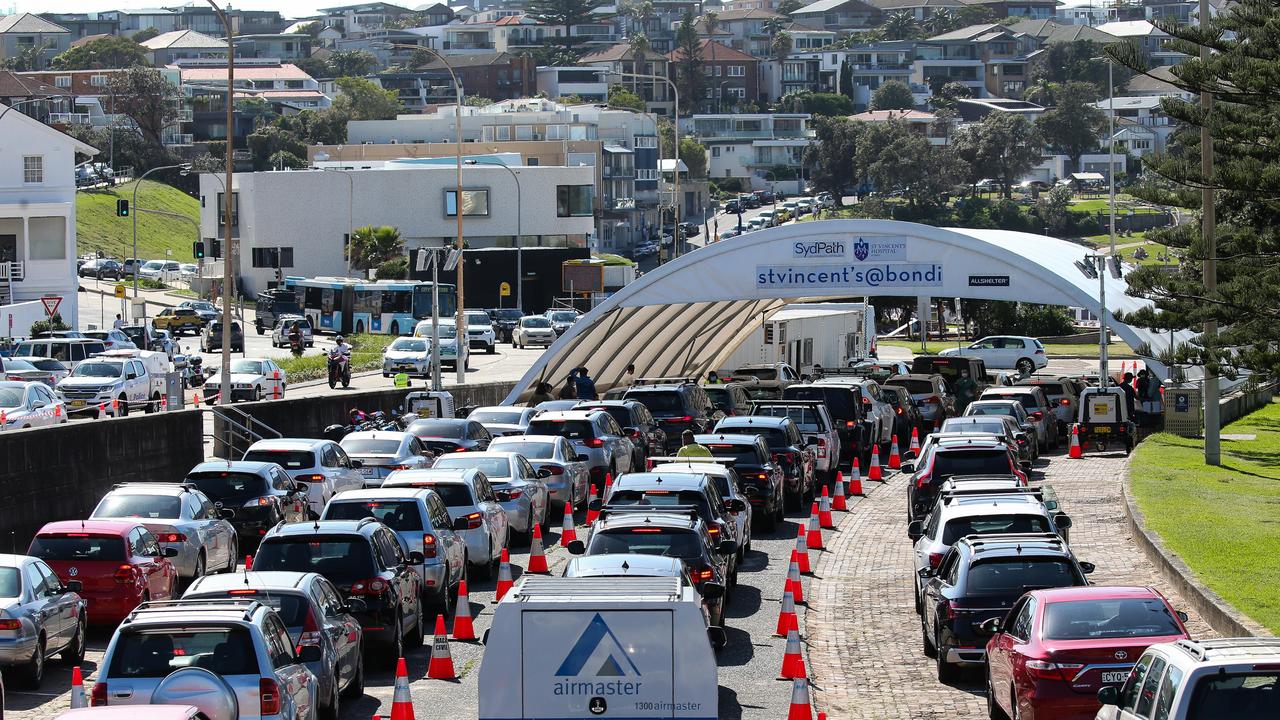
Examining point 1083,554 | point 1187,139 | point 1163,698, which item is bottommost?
point 1083,554

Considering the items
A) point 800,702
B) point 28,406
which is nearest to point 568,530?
point 800,702

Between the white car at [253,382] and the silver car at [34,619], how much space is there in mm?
29663

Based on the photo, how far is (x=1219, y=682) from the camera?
385 inches

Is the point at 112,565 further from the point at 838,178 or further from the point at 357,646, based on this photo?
the point at 838,178

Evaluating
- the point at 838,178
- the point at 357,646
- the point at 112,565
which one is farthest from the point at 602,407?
the point at 838,178

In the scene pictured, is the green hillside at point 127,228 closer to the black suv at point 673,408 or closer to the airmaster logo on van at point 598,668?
the black suv at point 673,408

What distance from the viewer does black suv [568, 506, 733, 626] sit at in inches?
672

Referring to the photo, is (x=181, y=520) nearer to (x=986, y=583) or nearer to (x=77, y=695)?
(x=77, y=695)

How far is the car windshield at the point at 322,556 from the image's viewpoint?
1684 centimetres

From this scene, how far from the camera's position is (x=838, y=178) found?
17262cm

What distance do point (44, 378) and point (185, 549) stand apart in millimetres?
22339

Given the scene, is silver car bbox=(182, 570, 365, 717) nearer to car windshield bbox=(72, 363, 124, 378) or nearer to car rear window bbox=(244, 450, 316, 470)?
car rear window bbox=(244, 450, 316, 470)

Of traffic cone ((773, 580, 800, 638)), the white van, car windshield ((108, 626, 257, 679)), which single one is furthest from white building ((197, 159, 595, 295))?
the white van

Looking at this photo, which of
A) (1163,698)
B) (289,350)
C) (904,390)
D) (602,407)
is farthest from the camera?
(289,350)
